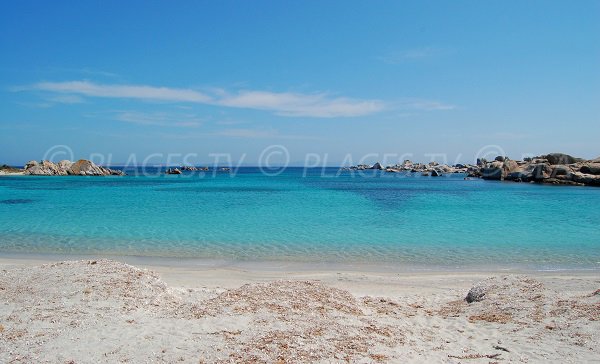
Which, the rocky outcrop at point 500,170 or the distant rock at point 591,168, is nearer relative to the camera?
the distant rock at point 591,168

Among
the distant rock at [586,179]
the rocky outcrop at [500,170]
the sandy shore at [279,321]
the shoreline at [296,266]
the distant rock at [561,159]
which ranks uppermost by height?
the distant rock at [561,159]

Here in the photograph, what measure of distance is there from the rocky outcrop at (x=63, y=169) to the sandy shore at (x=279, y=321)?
82.6 metres

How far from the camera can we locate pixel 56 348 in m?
5.85

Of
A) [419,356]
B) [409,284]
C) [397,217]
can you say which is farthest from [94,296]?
[397,217]

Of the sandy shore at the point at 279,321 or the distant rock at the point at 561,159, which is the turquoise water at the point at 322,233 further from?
the distant rock at the point at 561,159

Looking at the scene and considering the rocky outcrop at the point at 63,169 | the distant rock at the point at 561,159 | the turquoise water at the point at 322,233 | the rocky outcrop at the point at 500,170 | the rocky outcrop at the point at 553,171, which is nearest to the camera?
the turquoise water at the point at 322,233

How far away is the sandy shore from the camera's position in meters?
5.85

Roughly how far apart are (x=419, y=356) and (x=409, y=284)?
17.5 ft

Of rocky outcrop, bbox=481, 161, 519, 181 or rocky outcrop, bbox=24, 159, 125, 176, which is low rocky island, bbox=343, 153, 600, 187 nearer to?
rocky outcrop, bbox=481, 161, 519, 181

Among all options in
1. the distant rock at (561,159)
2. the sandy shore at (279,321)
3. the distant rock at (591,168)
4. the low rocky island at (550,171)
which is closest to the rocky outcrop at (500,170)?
the low rocky island at (550,171)

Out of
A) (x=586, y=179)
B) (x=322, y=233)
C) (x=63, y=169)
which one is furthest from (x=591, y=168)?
(x=63, y=169)

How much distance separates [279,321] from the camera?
23.1 feet

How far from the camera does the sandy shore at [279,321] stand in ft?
19.2

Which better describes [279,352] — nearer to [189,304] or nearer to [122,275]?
[189,304]
